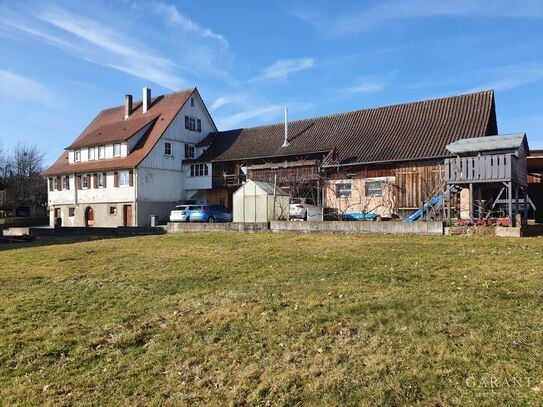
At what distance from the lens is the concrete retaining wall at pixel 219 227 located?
68.9 ft

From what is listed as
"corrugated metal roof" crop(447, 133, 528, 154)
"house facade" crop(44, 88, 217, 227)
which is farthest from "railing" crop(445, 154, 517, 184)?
"house facade" crop(44, 88, 217, 227)

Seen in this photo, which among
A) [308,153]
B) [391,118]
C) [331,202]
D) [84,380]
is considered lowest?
[84,380]

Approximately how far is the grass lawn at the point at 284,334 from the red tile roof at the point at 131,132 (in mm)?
27167

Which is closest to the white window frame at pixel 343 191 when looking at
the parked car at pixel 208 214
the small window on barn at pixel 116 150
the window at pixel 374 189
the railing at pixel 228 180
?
the window at pixel 374 189

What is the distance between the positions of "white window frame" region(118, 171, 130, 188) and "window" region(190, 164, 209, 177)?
212 inches

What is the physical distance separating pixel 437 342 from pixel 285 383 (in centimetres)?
183

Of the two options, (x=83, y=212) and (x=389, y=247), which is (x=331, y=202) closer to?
(x=389, y=247)

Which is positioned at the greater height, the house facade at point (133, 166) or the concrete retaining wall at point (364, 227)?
the house facade at point (133, 166)

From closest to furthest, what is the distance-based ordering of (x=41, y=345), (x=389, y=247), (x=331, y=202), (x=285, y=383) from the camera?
(x=285, y=383)
(x=41, y=345)
(x=389, y=247)
(x=331, y=202)

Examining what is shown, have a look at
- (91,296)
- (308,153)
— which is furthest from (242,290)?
(308,153)

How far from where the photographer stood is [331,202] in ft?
98.9

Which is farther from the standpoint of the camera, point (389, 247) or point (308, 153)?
point (308, 153)

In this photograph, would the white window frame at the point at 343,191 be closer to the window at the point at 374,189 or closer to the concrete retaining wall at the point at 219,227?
the window at the point at 374,189

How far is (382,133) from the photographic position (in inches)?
1195
